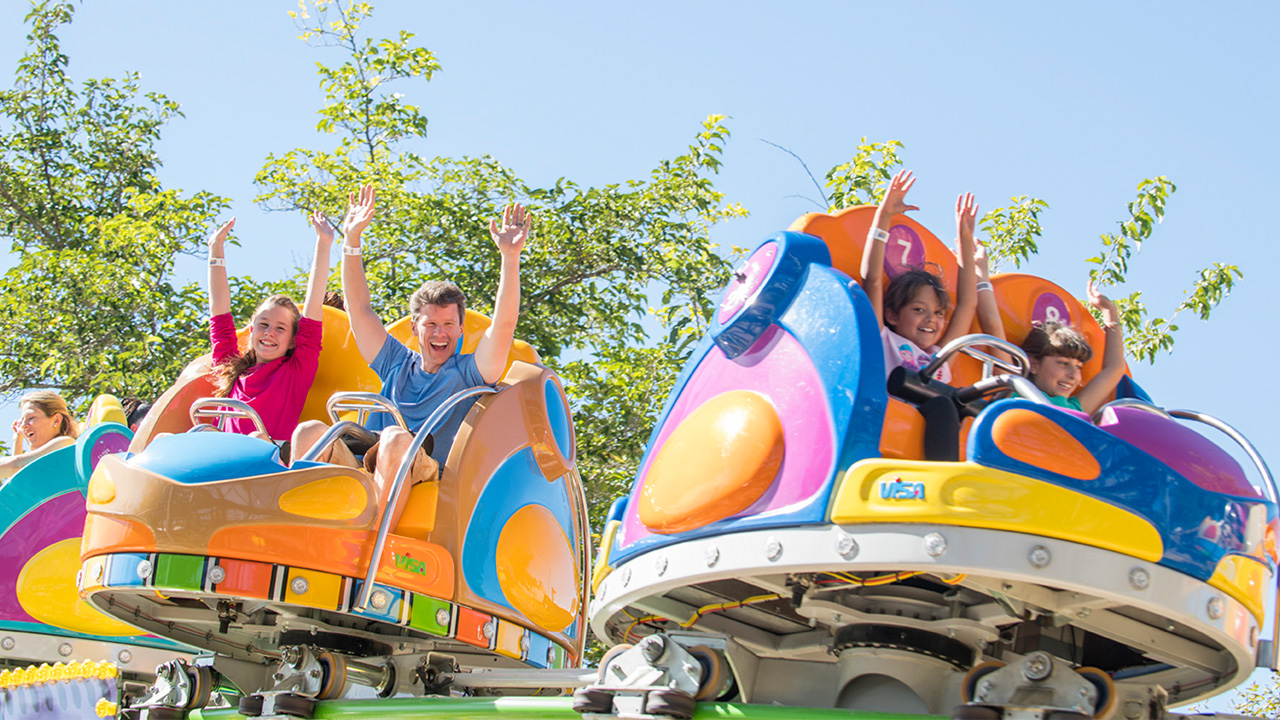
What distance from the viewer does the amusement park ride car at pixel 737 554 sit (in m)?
2.82

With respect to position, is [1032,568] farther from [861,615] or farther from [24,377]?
[24,377]

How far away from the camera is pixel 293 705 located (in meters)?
4.22

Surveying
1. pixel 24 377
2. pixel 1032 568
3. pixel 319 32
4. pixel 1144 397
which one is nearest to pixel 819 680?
pixel 1032 568

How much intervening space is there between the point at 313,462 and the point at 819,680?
1710 mm

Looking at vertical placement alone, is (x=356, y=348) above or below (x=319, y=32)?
below

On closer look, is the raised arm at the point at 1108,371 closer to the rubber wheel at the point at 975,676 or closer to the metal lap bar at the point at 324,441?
the rubber wheel at the point at 975,676

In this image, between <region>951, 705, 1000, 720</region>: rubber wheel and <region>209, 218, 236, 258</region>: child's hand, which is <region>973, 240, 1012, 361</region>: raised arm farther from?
<region>209, 218, 236, 258</region>: child's hand

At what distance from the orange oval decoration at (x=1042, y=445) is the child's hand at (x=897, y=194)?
1.09m

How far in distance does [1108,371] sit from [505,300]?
2.05 m

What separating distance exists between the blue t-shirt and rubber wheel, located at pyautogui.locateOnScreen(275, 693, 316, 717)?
38.6 inches

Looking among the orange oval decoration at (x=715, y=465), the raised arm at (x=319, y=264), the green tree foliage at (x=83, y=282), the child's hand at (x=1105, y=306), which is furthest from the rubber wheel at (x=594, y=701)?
the green tree foliage at (x=83, y=282)

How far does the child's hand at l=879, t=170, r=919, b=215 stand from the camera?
A: 3754 mm

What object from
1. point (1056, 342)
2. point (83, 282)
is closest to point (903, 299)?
point (1056, 342)

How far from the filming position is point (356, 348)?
5.56m
